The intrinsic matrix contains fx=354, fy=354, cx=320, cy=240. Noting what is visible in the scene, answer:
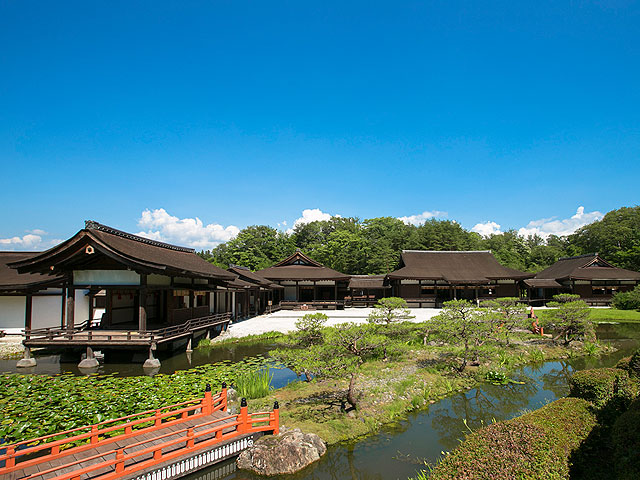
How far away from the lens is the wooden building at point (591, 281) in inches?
1321

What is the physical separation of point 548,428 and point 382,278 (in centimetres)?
3261

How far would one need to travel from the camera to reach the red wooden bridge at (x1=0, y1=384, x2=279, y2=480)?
225 inches

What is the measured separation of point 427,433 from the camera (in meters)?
8.34

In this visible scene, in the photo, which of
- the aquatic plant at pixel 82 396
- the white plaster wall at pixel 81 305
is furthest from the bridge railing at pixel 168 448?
the white plaster wall at pixel 81 305

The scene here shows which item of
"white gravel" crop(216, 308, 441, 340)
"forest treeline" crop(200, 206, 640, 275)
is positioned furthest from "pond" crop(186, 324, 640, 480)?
"forest treeline" crop(200, 206, 640, 275)

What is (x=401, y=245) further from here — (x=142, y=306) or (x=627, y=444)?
(x=627, y=444)

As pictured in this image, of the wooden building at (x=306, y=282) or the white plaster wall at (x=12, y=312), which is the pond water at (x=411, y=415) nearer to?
the white plaster wall at (x=12, y=312)

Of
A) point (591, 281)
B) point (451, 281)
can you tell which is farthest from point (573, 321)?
point (591, 281)

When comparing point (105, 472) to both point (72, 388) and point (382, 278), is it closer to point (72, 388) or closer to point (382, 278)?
point (72, 388)

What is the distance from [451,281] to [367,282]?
8.32 m

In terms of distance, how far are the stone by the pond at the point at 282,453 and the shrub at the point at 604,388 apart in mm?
5163

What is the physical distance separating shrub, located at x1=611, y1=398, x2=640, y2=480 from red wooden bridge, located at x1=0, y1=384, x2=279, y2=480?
19.1 ft

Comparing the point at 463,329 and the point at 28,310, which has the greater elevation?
the point at 28,310

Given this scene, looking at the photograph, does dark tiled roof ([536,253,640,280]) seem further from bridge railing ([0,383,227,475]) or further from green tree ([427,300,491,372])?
bridge railing ([0,383,227,475])
